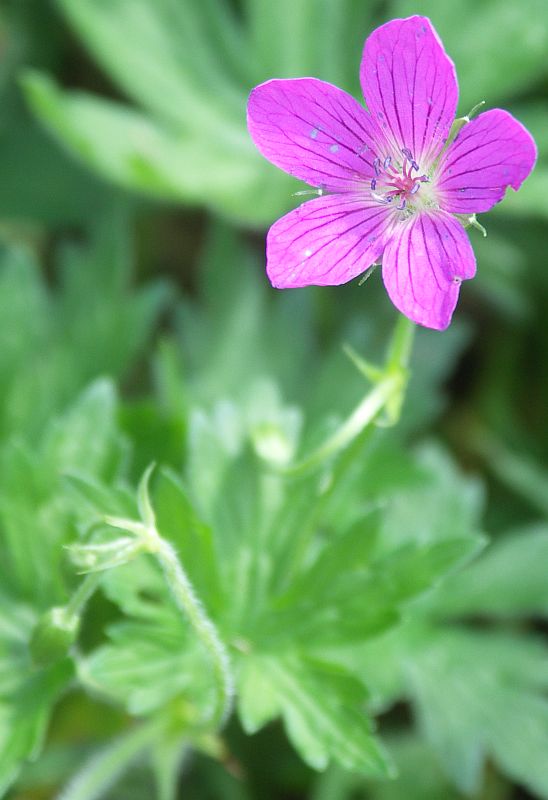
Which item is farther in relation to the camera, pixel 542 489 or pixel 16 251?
pixel 542 489

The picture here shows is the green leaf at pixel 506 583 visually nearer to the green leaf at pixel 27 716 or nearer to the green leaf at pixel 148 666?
the green leaf at pixel 148 666

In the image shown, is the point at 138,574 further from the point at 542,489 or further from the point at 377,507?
the point at 542,489

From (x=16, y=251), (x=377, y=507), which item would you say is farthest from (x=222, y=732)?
(x=16, y=251)

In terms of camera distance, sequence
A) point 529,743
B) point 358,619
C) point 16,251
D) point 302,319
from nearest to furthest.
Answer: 1. point 358,619
2. point 529,743
3. point 16,251
4. point 302,319

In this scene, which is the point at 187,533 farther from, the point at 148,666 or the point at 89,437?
the point at 89,437

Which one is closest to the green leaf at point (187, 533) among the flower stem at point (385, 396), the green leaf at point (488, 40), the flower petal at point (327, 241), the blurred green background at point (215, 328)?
the blurred green background at point (215, 328)

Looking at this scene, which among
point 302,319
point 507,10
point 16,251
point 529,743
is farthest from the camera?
point 302,319
